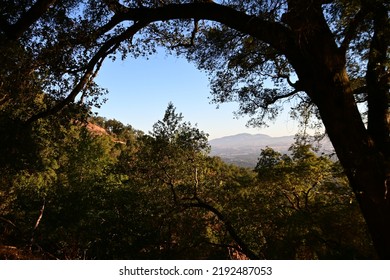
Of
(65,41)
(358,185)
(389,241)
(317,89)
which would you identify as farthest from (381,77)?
(65,41)

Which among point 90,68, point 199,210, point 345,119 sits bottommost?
point 199,210

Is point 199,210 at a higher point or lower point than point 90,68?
lower

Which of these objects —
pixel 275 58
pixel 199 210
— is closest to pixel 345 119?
pixel 275 58

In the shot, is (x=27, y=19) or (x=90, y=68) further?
(x=90, y=68)

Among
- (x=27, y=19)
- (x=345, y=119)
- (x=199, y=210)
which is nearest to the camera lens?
(x=345, y=119)

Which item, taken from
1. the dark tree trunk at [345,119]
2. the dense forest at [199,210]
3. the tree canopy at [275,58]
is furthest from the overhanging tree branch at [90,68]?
the dense forest at [199,210]

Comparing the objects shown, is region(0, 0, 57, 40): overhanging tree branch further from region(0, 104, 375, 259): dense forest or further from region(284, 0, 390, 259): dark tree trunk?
region(0, 104, 375, 259): dense forest

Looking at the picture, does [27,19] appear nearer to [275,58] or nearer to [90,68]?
[90,68]

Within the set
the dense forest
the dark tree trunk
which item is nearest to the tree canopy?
the dark tree trunk

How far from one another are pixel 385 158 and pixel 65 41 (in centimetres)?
610

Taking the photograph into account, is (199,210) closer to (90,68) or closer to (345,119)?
(90,68)

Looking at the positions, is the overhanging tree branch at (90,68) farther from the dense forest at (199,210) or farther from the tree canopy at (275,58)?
the dense forest at (199,210)

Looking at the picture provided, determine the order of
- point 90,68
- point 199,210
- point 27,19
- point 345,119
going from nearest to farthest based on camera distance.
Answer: point 345,119, point 27,19, point 90,68, point 199,210

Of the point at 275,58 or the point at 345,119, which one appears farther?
the point at 275,58
